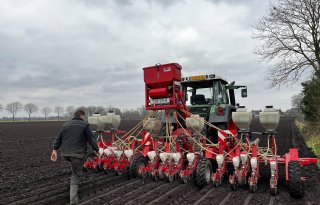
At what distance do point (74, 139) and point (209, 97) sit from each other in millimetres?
4464

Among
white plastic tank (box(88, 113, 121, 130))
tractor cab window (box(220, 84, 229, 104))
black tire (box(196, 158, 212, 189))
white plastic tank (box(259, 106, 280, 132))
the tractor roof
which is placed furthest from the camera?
tractor cab window (box(220, 84, 229, 104))

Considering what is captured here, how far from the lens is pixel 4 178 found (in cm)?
744

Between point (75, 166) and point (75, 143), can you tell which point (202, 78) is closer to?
point (75, 143)

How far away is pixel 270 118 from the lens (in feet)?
20.8

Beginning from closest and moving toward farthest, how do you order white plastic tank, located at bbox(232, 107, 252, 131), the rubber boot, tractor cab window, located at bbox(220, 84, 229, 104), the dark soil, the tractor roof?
the rubber boot → the dark soil → white plastic tank, located at bbox(232, 107, 252, 131) → the tractor roof → tractor cab window, located at bbox(220, 84, 229, 104)

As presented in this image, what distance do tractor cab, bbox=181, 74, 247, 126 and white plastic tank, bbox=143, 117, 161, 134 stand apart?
138cm

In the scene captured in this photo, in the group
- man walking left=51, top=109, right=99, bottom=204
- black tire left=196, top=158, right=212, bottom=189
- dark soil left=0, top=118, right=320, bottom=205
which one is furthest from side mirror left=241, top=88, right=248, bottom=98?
man walking left=51, top=109, right=99, bottom=204

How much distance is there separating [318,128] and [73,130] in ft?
46.9

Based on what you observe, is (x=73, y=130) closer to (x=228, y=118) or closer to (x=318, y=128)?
(x=228, y=118)

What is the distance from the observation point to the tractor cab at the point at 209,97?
785cm

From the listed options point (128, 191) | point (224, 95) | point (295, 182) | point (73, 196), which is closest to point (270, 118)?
point (295, 182)

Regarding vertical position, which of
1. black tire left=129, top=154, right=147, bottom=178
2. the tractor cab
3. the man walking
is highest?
the tractor cab

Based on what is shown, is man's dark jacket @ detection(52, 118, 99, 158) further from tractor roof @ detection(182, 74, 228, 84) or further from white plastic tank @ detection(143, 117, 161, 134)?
tractor roof @ detection(182, 74, 228, 84)

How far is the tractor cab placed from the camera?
7.85 metres
